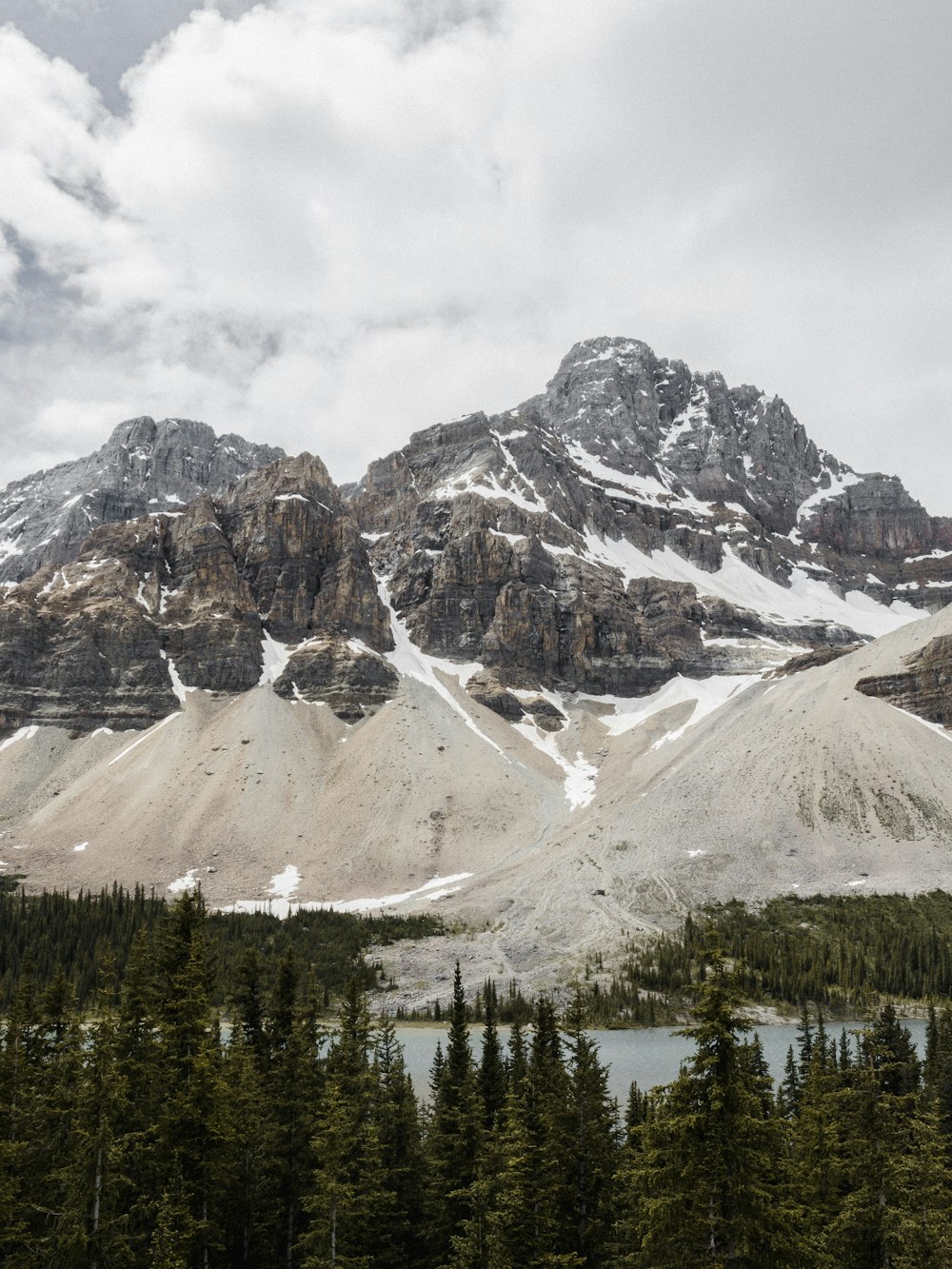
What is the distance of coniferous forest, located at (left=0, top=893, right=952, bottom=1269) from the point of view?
15.4 metres

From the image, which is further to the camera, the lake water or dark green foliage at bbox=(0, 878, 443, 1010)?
dark green foliage at bbox=(0, 878, 443, 1010)

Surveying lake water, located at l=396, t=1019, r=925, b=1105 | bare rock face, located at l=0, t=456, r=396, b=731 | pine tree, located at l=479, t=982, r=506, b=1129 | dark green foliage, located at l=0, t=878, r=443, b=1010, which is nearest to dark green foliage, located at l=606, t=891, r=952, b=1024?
lake water, located at l=396, t=1019, r=925, b=1105

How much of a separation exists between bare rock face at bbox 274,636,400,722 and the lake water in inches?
4192

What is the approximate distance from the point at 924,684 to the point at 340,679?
107m

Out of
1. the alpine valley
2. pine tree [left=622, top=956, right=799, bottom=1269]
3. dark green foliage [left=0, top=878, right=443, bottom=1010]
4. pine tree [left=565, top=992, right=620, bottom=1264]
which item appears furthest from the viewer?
the alpine valley

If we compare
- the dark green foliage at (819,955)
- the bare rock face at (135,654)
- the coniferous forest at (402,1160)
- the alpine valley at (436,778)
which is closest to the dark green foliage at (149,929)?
the alpine valley at (436,778)

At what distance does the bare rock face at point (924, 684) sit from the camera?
147 meters

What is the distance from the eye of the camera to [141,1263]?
20766 mm

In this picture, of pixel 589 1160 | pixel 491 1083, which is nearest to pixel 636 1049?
pixel 491 1083

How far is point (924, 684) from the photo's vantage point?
150125 mm

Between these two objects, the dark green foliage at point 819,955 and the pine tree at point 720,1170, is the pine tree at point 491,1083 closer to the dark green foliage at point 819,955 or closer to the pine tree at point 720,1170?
the pine tree at point 720,1170

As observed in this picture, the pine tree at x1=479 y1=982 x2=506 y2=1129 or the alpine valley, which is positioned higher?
the alpine valley

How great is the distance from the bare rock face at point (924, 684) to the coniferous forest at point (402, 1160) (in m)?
130

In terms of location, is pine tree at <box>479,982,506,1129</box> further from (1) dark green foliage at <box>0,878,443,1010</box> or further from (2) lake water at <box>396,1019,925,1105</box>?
(1) dark green foliage at <box>0,878,443,1010</box>
